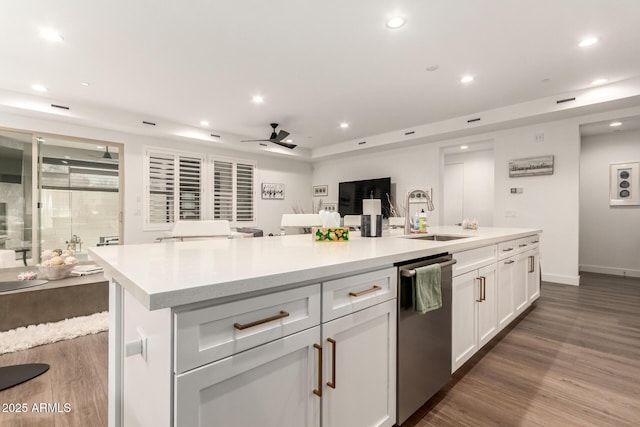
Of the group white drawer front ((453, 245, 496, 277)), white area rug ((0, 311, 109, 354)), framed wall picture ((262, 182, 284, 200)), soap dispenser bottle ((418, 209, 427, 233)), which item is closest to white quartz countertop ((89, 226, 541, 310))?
white drawer front ((453, 245, 496, 277))

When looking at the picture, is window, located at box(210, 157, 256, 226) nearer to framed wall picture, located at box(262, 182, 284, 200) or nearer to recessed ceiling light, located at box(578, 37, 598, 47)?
framed wall picture, located at box(262, 182, 284, 200)

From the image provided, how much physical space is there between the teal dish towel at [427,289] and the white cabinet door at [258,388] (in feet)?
1.89

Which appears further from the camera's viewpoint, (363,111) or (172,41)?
(363,111)

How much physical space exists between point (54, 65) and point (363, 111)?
3923 millimetres

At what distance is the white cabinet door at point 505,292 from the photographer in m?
2.30

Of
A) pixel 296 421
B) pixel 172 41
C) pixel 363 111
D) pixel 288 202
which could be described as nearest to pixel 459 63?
pixel 363 111

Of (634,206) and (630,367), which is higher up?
(634,206)

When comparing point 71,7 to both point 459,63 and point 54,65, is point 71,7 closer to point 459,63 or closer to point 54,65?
point 54,65

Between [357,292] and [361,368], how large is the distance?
0.31m

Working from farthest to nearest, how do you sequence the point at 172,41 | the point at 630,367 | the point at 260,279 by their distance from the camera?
1. the point at 172,41
2. the point at 630,367
3. the point at 260,279

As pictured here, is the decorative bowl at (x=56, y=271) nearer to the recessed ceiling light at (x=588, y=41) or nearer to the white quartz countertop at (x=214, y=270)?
the white quartz countertop at (x=214, y=270)

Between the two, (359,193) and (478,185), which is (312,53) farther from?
(478,185)

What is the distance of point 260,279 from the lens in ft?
2.71

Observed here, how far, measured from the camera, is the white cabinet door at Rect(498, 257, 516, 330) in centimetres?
230
